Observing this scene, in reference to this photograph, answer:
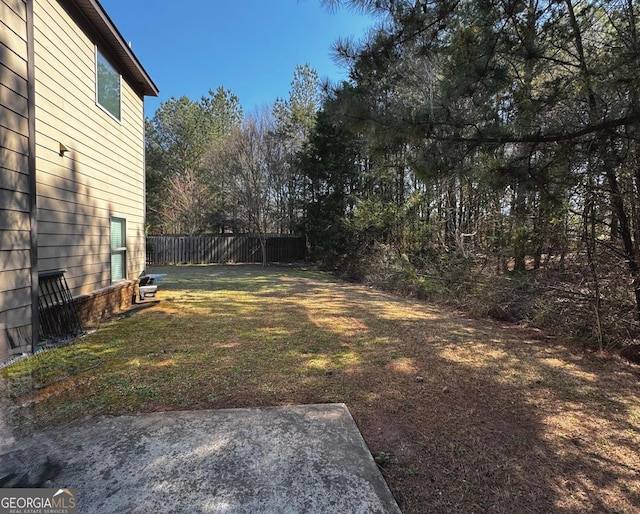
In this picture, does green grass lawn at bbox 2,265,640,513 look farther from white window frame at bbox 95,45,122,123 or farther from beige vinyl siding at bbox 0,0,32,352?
white window frame at bbox 95,45,122,123

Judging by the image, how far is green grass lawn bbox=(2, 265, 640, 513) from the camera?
1717 millimetres

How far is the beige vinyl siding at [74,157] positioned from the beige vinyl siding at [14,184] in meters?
0.28

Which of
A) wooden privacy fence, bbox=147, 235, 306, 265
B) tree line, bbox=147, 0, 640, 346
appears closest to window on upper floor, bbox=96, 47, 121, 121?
tree line, bbox=147, 0, 640, 346

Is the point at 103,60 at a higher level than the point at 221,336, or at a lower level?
higher

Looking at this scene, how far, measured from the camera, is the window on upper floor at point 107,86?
495cm

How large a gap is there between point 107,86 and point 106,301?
11.0ft

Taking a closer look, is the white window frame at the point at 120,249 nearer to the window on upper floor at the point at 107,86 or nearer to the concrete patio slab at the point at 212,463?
the window on upper floor at the point at 107,86

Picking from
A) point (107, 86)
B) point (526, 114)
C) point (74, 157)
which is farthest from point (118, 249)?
point (526, 114)

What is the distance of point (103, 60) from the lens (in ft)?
16.7

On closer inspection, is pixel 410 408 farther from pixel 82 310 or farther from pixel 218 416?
pixel 82 310

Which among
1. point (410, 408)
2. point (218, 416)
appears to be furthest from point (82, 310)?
point (410, 408)

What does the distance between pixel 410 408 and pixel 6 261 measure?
3673 mm

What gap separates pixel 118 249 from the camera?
568 cm

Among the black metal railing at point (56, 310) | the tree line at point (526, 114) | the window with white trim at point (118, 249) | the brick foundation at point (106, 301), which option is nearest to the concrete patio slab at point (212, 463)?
the black metal railing at point (56, 310)
